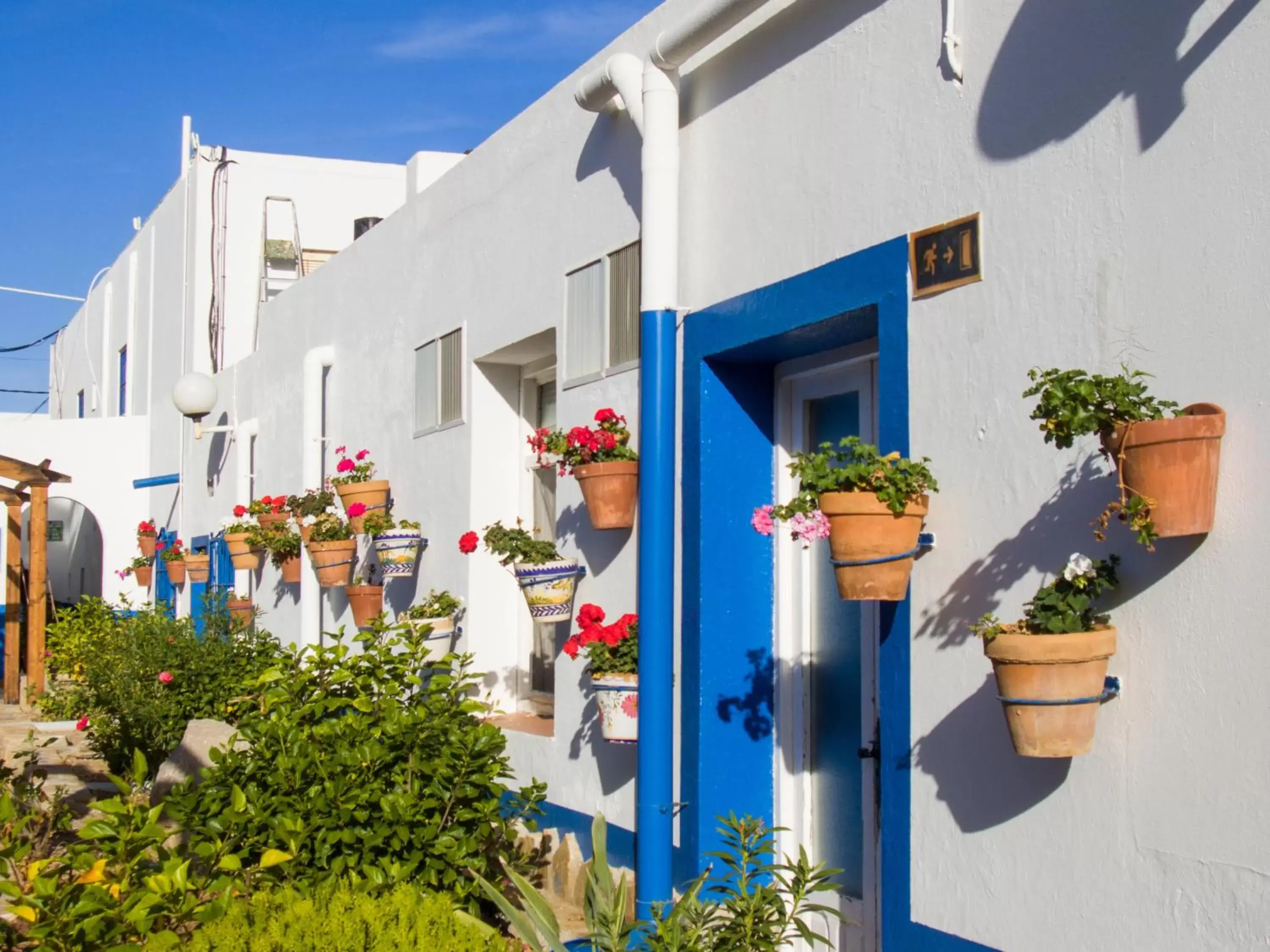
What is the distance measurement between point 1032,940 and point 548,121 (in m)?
4.25

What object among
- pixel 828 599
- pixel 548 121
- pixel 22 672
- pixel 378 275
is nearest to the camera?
pixel 828 599

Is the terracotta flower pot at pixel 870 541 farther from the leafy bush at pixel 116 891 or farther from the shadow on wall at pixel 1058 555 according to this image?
the leafy bush at pixel 116 891

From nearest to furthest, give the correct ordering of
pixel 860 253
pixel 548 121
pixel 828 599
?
pixel 860 253 < pixel 828 599 < pixel 548 121

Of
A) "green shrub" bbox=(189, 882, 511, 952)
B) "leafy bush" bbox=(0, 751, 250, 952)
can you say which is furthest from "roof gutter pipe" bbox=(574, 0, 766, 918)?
"leafy bush" bbox=(0, 751, 250, 952)

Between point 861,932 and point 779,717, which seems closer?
point 861,932

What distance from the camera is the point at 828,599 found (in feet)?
15.1

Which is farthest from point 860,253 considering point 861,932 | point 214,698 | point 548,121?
point 214,698

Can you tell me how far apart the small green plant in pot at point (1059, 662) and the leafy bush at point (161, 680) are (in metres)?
5.87

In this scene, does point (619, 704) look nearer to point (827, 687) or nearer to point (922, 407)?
point (827, 687)

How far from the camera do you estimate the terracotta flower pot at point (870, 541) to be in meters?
3.51

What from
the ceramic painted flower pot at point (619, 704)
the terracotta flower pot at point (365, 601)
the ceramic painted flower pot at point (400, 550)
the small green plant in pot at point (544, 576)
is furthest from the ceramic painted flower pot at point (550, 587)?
the terracotta flower pot at point (365, 601)

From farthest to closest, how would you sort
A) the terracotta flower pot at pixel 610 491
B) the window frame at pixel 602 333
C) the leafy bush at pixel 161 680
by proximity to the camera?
the leafy bush at pixel 161 680
the window frame at pixel 602 333
the terracotta flower pot at pixel 610 491

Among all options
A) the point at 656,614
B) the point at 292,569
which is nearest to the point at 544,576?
the point at 656,614

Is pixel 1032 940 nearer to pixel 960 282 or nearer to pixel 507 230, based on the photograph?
pixel 960 282
